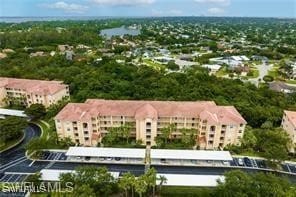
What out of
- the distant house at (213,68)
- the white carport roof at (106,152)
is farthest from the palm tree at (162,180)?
the distant house at (213,68)

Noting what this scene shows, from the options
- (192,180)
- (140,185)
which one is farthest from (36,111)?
(192,180)

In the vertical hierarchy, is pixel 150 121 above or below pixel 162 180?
above

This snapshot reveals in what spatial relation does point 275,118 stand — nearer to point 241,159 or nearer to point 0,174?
point 241,159

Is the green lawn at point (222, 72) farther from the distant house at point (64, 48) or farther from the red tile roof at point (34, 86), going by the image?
the distant house at point (64, 48)

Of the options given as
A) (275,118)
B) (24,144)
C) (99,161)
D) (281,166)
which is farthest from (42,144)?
(275,118)

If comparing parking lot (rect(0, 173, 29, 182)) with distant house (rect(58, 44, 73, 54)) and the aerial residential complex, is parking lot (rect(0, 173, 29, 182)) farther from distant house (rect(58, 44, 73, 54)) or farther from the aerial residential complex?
distant house (rect(58, 44, 73, 54))

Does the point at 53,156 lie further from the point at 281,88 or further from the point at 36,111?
the point at 281,88
